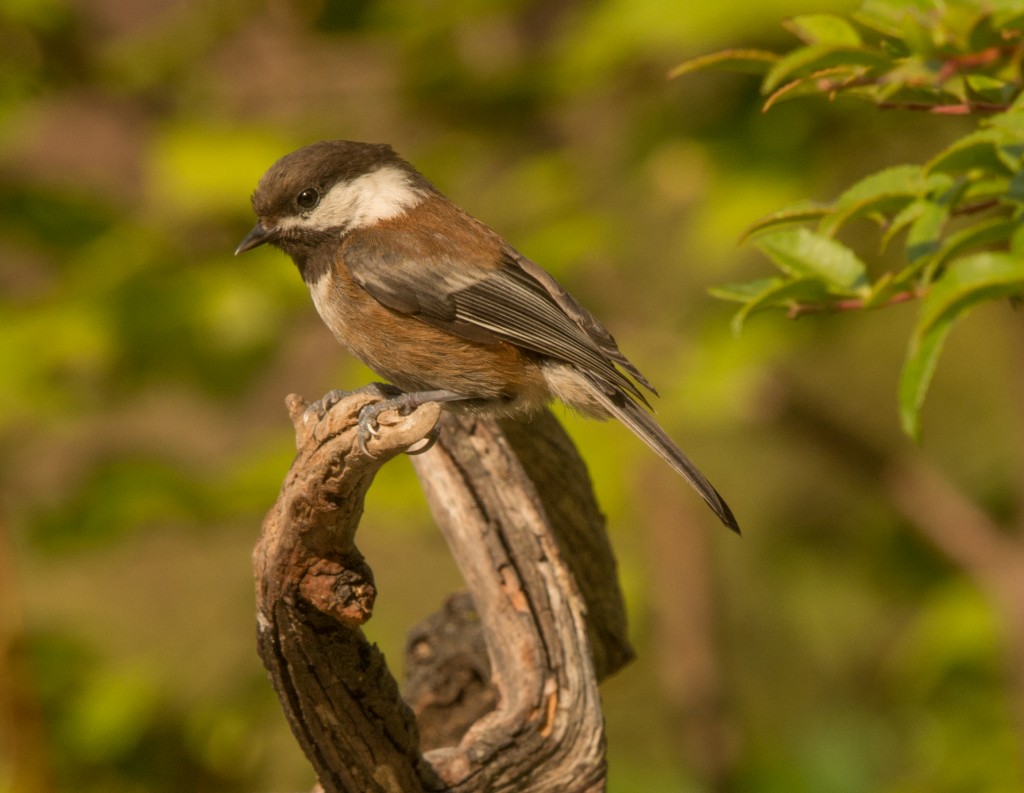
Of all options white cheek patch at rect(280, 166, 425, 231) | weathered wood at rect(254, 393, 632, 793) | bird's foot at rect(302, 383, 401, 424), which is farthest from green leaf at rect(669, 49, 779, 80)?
white cheek patch at rect(280, 166, 425, 231)

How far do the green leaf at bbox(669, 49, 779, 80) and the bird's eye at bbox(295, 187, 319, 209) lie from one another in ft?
3.98

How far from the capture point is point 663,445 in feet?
8.41

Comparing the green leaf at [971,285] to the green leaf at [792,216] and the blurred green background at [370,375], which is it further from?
the blurred green background at [370,375]

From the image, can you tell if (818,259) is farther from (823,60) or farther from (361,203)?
(361,203)

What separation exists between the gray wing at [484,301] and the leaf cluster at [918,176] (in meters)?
0.70

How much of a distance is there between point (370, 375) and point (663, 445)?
1.29 metres

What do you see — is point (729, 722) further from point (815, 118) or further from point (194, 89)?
point (194, 89)

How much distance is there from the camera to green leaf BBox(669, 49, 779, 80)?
1942mm

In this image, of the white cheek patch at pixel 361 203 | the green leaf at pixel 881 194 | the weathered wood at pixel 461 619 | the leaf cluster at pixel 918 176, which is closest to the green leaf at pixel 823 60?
A: the leaf cluster at pixel 918 176

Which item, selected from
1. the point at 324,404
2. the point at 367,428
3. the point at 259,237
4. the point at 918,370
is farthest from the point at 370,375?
the point at 918,370

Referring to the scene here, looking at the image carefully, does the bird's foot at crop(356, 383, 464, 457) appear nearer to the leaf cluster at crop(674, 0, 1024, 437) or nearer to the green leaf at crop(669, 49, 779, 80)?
the leaf cluster at crop(674, 0, 1024, 437)

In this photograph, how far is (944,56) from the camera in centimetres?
175

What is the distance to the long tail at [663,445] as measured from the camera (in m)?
2.45

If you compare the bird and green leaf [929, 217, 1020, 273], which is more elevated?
the bird
